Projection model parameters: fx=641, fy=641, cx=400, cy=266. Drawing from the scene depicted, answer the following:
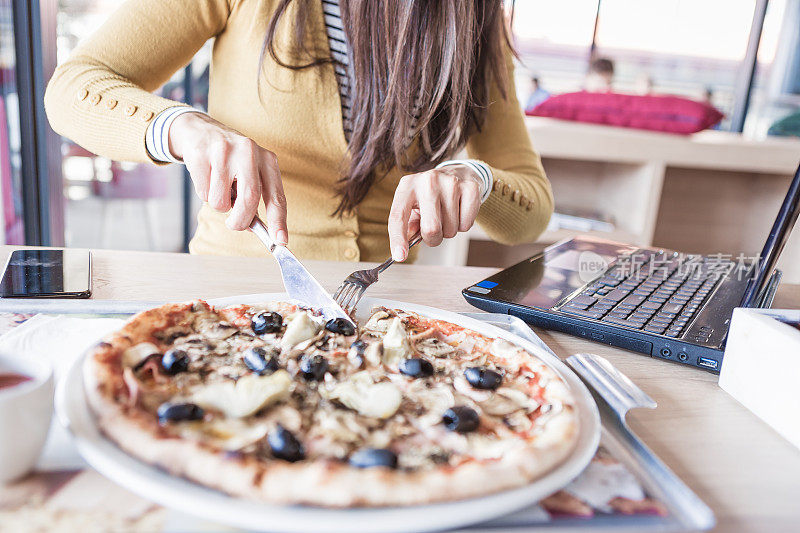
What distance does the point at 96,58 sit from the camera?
1.08 m

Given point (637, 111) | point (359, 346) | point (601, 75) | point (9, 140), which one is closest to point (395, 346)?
point (359, 346)

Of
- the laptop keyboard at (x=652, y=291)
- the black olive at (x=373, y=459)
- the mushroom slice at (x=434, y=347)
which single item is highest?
the black olive at (x=373, y=459)

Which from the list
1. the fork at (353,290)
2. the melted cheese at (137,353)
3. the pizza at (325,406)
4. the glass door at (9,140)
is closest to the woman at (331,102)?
the fork at (353,290)

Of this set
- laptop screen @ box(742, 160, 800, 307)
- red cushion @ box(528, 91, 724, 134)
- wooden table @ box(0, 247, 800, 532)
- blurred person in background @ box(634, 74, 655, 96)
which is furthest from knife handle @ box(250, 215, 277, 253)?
blurred person in background @ box(634, 74, 655, 96)

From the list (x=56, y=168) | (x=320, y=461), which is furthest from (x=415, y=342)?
(x=56, y=168)

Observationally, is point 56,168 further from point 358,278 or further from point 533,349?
point 533,349

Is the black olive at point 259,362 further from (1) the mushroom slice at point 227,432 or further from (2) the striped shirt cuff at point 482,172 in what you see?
(2) the striped shirt cuff at point 482,172

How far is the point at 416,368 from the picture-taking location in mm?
596

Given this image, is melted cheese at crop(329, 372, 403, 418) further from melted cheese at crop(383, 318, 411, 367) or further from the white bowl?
the white bowl

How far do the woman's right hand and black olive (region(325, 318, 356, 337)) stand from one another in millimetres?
171

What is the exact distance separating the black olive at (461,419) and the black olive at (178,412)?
19 cm

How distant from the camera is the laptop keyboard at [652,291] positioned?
2.61ft

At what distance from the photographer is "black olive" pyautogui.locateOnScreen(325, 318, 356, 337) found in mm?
676

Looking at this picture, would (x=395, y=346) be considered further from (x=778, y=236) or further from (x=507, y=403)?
(x=778, y=236)
